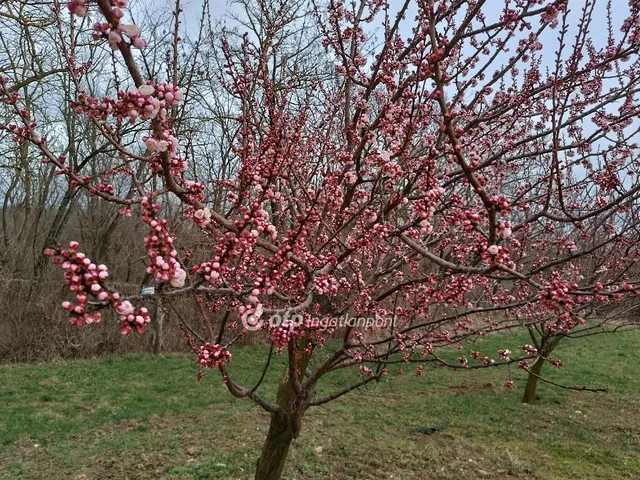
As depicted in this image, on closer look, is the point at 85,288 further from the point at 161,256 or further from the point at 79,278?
the point at 161,256

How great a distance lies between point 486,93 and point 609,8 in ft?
3.97

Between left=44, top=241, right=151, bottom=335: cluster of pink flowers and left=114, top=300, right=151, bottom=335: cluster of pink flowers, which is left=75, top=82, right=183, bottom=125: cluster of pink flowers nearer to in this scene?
left=44, top=241, right=151, bottom=335: cluster of pink flowers

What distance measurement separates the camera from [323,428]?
638 centimetres

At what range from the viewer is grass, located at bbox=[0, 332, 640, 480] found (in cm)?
507

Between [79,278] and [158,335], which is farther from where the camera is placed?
[158,335]

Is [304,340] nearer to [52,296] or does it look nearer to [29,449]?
[29,449]

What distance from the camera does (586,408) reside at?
25.8ft

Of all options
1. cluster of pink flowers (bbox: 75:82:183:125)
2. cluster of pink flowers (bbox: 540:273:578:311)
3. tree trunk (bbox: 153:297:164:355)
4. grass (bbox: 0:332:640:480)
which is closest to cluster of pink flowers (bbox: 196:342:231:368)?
cluster of pink flowers (bbox: 75:82:183:125)

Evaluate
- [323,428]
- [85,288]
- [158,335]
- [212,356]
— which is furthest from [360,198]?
[158,335]

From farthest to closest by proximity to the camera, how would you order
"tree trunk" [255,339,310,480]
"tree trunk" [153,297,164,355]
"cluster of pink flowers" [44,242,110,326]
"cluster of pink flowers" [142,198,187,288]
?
"tree trunk" [153,297,164,355] < "tree trunk" [255,339,310,480] < "cluster of pink flowers" [142,198,187,288] < "cluster of pink flowers" [44,242,110,326]

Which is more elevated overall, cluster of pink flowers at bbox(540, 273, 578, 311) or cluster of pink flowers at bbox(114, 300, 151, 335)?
cluster of pink flowers at bbox(540, 273, 578, 311)

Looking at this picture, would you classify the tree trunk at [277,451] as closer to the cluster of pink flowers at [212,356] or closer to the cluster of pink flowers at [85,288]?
A: the cluster of pink flowers at [212,356]

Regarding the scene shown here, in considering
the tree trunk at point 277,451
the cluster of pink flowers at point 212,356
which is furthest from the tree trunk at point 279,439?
the cluster of pink flowers at point 212,356

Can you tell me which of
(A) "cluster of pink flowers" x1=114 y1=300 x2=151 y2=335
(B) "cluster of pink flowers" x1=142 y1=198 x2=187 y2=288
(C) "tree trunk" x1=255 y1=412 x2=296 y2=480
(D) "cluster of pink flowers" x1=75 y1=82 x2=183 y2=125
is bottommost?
(C) "tree trunk" x1=255 y1=412 x2=296 y2=480
